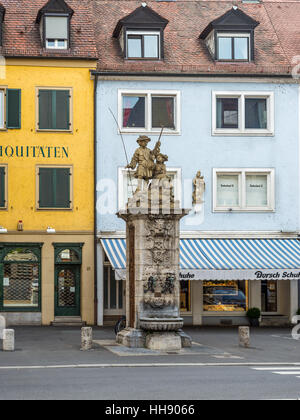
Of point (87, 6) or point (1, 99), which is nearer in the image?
point (1, 99)

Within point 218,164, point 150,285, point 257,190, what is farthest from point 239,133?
point 150,285

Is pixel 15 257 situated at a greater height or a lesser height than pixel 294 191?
lesser

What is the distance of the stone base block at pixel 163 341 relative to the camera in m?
23.4

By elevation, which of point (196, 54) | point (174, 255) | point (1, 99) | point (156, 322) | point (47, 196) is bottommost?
point (156, 322)

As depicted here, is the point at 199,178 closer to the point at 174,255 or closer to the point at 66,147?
the point at 66,147

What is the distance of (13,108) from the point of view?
113ft

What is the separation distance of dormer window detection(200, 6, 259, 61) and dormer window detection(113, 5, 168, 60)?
7.55 ft

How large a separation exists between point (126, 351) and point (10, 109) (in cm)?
1456

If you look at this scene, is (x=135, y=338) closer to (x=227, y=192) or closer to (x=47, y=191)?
(x=47, y=191)

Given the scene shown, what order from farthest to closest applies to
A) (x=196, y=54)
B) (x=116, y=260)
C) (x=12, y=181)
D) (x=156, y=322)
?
(x=196, y=54)
(x=12, y=181)
(x=116, y=260)
(x=156, y=322)

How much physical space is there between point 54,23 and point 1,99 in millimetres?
4020

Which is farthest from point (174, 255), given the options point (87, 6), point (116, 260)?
point (87, 6)

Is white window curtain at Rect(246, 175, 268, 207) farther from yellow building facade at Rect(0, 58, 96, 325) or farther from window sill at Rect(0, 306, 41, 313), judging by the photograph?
window sill at Rect(0, 306, 41, 313)

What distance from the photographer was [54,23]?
35.5 meters
